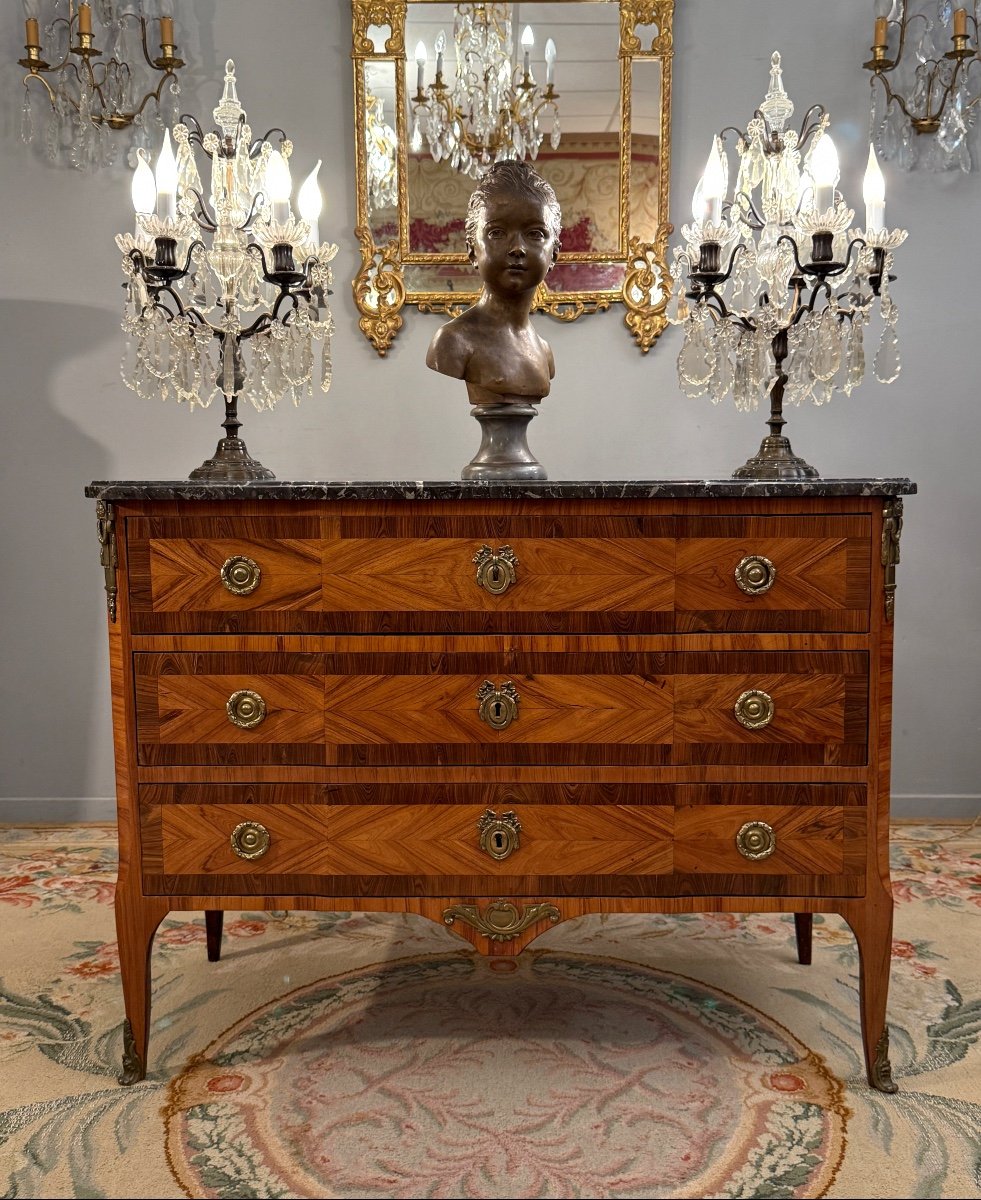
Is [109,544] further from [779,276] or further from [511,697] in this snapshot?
[779,276]

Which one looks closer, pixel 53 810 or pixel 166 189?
pixel 166 189

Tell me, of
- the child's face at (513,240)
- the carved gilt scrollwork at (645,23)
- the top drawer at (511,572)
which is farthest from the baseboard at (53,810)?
the carved gilt scrollwork at (645,23)

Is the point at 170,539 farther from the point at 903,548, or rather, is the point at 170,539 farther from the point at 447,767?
the point at 903,548

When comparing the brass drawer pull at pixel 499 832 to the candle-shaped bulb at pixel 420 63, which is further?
the candle-shaped bulb at pixel 420 63

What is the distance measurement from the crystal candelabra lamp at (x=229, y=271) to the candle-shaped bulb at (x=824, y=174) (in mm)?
1175

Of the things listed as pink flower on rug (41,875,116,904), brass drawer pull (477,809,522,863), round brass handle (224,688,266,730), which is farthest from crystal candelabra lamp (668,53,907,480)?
pink flower on rug (41,875,116,904)

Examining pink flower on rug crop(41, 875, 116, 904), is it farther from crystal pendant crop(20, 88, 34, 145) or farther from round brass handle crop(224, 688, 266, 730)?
crystal pendant crop(20, 88, 34, 145)

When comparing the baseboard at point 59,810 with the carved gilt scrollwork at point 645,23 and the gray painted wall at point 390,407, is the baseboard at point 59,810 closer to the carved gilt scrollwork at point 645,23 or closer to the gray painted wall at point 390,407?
the gray painted wall at point 390,407

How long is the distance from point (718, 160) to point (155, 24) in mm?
1949

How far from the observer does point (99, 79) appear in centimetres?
305

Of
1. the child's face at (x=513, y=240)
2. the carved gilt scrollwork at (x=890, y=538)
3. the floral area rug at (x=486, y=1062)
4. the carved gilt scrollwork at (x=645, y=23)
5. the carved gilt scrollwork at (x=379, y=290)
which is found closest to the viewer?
the floral area rug at (x=486, y=1062)

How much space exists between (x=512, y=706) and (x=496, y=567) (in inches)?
10.0

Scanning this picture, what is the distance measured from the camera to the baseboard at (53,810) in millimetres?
3311

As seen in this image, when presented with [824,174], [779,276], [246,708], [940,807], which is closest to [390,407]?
[779,276]
